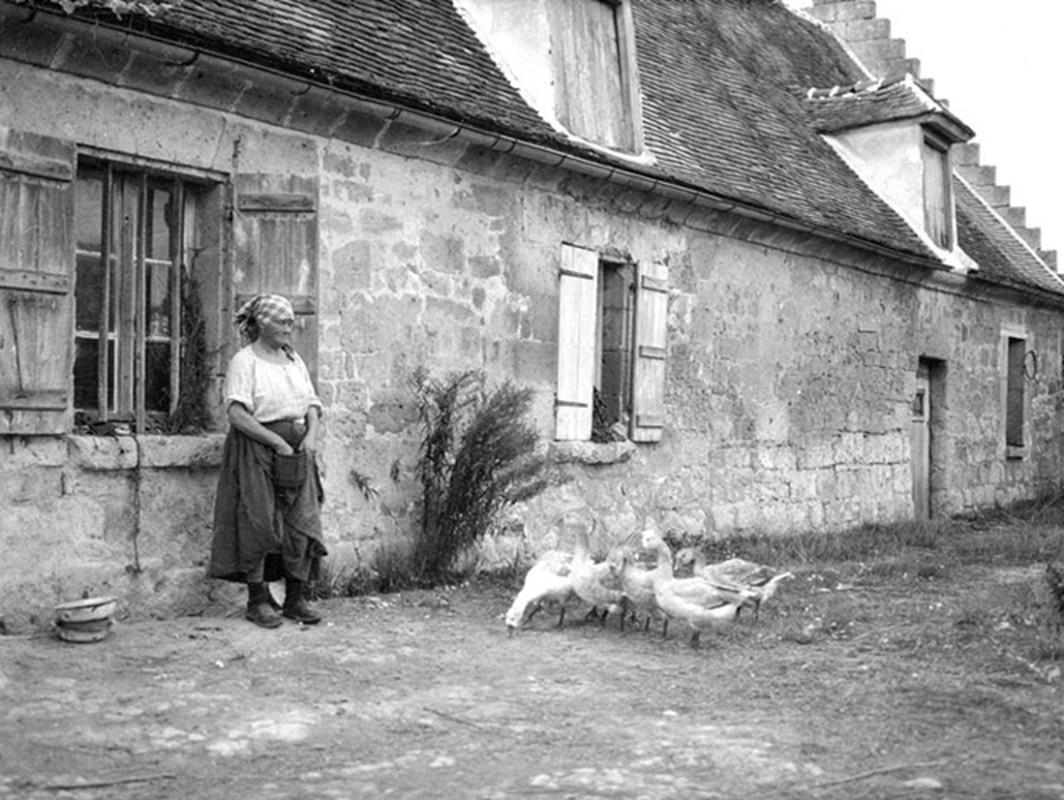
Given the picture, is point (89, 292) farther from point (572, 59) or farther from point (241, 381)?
point (572, 59)

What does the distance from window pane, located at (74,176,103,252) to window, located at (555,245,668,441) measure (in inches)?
168

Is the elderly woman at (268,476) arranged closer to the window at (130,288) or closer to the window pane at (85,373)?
the window at (130,288)

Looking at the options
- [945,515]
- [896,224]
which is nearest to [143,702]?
[896,224]

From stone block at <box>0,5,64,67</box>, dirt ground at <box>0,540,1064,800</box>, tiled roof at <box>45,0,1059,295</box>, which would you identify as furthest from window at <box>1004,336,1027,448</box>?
stone block at <box>0,5,64,67</box>

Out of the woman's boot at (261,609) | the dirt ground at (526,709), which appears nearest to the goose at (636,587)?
the dirt ground at (526,709)

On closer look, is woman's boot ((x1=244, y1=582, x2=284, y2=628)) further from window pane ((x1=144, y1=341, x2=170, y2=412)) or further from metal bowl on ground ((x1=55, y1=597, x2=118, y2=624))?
window pane ((x1=144, y1=341, x2=170, y2=412))

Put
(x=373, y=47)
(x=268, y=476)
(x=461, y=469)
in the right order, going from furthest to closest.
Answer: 1. (x=373, y=47)
2. (x=461, y=469)
3. (x=268, y=476)

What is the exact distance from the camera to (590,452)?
10.8 meters

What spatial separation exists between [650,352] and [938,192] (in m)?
6.98

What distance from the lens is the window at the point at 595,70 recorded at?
11.0m

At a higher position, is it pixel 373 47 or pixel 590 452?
pixel 373 47

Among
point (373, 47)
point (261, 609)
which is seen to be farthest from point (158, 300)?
point (373, 47)

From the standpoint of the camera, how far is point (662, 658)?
714 cm

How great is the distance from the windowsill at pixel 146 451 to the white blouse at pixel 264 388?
44cm
